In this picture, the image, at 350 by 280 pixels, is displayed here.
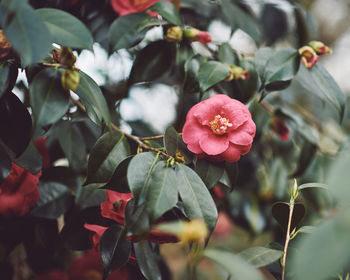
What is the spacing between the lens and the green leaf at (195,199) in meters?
0.51

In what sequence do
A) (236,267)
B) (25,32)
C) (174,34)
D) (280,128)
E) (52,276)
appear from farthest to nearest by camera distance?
(280,128) → (52,276) → (174,34) → (25,32) → (236,267)

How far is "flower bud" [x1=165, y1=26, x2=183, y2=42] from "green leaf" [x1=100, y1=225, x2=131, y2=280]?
1.44 feet

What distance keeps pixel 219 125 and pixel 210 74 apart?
0.13m

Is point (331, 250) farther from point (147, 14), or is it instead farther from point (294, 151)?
point (294, 151)

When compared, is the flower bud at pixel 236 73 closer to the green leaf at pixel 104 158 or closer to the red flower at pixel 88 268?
the green leaf at pixel 104 158

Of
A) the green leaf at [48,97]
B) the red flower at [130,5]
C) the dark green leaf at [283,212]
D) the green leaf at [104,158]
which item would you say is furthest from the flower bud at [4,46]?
the dark green leaf at [283,212]

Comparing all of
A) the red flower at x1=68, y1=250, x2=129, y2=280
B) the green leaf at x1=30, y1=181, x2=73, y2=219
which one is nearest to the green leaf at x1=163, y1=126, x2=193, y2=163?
the green leaf at x1=30, y1=181, x2=73, y2=219

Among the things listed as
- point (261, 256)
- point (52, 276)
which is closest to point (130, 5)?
point (261, 256)

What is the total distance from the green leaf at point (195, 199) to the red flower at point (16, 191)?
1.11 feet

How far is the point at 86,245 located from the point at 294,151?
812 millimetres

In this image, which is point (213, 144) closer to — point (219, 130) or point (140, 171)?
point (219, 130)

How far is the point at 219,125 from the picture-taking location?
620 millimetres

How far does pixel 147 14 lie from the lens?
29.2 inches

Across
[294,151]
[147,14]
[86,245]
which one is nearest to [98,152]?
[86,245]
